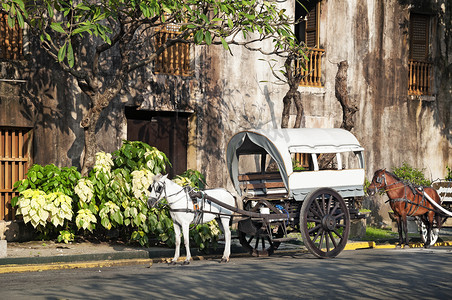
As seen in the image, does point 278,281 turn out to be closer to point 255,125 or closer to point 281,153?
point 281,153

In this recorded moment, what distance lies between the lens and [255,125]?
20.5m

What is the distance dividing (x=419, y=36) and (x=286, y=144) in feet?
39.0

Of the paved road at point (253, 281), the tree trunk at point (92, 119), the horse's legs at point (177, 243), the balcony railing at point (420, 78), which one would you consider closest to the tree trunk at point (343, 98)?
the balcony railing at point (420, 78)

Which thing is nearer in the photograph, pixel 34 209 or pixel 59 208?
pixel 34 209

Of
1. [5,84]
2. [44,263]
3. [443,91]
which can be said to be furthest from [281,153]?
[443,91]

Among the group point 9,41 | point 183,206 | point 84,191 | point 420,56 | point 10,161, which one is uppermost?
point 420,56

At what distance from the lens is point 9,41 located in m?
16.7

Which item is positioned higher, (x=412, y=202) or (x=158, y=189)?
(x=158, y=189)

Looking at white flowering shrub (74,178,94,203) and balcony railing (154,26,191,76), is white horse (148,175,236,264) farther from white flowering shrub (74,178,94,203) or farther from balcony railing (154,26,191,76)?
balcony railing (154,26,191,76)

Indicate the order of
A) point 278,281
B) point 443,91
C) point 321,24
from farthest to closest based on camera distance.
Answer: point 443,91, point 321,24, point 278,281

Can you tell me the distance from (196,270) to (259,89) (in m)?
9.53

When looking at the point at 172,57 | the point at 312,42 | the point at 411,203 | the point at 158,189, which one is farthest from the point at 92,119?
the point at 312,42

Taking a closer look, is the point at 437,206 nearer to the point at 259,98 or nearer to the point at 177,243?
the point at 177,243

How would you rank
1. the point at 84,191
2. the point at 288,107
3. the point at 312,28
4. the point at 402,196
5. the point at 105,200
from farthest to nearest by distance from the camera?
the point at 312,28 < the point at 288,107 < the point at 402,196 < the point at 105,200 < the point at 84,191
